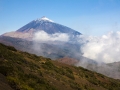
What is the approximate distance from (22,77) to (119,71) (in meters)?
189

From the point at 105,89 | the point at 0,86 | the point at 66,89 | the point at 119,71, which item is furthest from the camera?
the point at 119,71

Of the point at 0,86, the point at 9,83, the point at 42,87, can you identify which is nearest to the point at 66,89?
the point at 42,87

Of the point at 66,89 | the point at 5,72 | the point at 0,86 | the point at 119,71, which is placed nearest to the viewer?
the point at 0,86

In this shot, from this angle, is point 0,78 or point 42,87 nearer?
point 0,78

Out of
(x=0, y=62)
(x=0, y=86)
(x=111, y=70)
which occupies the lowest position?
(x=0, y=86)

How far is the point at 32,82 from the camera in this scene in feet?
55.2

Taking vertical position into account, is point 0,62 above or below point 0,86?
above

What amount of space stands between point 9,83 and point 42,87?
10.4 feet

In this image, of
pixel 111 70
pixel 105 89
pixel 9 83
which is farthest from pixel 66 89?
pixel 111 70

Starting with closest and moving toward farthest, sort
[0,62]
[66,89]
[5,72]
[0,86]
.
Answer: [0,86] → [5,72] → [0,62] → [66,89]

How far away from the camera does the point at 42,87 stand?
1700 cm

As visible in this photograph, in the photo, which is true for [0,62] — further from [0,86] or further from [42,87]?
[0,86]

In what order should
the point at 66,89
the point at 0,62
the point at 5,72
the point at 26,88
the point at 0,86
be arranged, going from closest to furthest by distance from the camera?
1. the point at 0,86
2. the point at 26,88
3. the point at 5,72
4. the point at 0,62
5. the point at 66,89

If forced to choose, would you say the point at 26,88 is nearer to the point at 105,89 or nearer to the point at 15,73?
the point at 15,73
